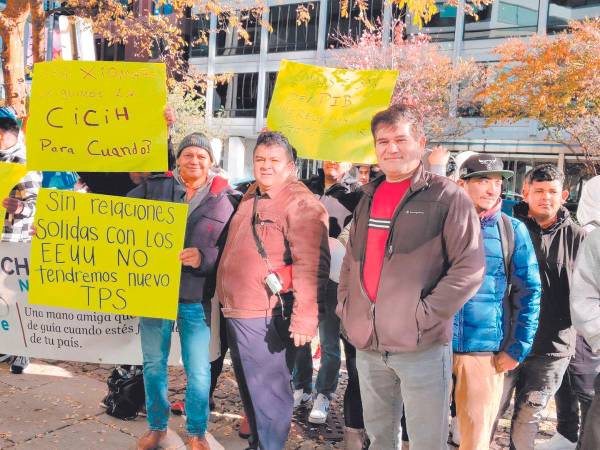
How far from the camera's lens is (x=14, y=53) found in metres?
5.86

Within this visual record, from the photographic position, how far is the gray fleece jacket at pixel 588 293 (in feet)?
8.48

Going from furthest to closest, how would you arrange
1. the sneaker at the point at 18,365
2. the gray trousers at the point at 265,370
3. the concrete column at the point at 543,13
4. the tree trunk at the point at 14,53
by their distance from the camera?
the concrete column at the point at 543,13
the tree trunk at the point at 14,53
the sneaker at the point at 18,365
the gray trousers at the point at 265,370

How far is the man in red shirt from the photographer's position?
2.43m

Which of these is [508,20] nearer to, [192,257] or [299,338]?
[192,257]

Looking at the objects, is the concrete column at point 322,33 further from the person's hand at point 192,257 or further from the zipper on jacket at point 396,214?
the zipper on jacket at point 396,214

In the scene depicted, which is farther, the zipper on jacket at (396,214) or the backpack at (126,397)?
the backpack at (126,397)

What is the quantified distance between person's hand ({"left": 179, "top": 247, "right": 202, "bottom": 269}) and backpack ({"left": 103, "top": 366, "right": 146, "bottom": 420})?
1245 millimetres

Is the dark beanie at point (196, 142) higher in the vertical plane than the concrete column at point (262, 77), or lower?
lower

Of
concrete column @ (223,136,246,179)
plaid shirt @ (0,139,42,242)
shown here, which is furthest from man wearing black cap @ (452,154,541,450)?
concrete column @ (223,136,246,179)

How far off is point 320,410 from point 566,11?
26.6 m

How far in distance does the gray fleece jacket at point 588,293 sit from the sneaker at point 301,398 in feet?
7.33

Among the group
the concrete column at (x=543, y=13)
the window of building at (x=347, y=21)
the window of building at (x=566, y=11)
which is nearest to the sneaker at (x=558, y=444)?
the window of building at (x=566, y=11)

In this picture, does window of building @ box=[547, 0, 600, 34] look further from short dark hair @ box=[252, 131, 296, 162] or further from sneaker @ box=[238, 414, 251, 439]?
sneaker @ box=[238, 414, 251, 439]

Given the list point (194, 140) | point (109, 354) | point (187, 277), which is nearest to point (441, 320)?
point (187, 277)
